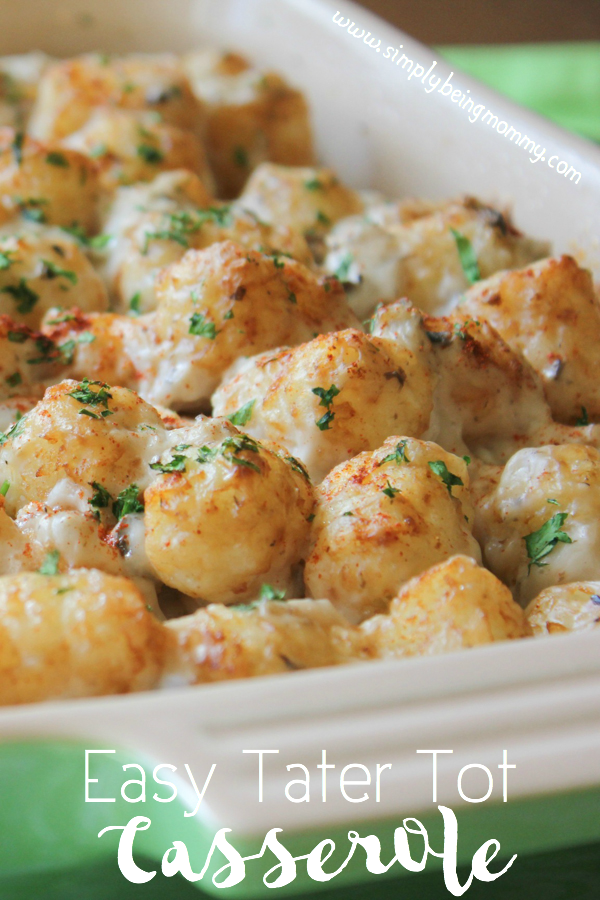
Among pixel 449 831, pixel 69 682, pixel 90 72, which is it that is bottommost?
pixel 90 72

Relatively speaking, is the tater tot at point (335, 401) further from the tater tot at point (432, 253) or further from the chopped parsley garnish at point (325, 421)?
the tater tot at point (432, 253)

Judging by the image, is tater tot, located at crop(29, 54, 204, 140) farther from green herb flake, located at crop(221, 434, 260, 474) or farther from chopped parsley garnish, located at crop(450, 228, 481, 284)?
green herb flake, located at crop(221, 434, 260, 474)

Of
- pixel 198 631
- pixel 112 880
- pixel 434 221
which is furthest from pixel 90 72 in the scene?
pixel 112 880

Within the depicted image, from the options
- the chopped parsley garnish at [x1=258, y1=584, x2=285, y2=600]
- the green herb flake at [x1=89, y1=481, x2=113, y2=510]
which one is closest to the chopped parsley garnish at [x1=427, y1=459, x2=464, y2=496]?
the chopped parsley garnish at [x1=258, y1=584, x2=285, y2=600]

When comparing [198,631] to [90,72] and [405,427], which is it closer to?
[405,427]

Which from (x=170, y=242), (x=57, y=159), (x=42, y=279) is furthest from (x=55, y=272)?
(x=57, y=159)

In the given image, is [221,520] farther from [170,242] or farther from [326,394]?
[170,242]
